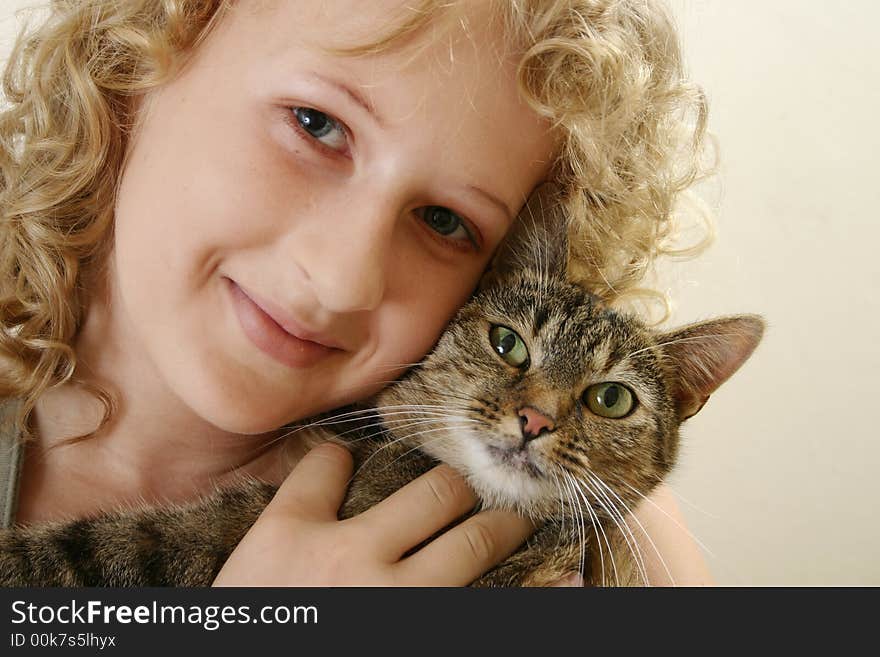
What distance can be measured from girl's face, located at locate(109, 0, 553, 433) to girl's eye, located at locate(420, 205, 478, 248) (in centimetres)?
1

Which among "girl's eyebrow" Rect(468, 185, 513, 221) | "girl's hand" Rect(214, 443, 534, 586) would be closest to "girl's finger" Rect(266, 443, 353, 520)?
"girl's hand" Rect(214, 443, 534, 586)

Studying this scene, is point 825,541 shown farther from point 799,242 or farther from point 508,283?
point 508,283

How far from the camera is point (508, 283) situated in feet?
4.48

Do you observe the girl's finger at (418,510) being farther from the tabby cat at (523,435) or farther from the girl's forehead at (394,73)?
the girl's forehead at (394,73)

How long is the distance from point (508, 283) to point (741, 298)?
118 centimetres

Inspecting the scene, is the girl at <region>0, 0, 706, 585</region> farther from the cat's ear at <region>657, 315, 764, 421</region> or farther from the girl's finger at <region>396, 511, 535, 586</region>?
the cat's ear at <region>657, 315, 764, 421</region>

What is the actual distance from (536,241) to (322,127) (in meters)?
0.48

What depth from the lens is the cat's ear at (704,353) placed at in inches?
49.6

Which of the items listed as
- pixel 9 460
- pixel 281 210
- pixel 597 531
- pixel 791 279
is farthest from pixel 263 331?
pixel 791 279

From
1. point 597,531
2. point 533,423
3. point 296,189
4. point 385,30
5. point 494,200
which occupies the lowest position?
point 597,531

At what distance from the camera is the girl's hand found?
1.02 meters

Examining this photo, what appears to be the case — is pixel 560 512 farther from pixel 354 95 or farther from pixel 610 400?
pixel 354 95

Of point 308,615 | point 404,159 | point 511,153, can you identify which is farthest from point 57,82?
point 308,615

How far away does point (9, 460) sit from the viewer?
1231 millimetres
